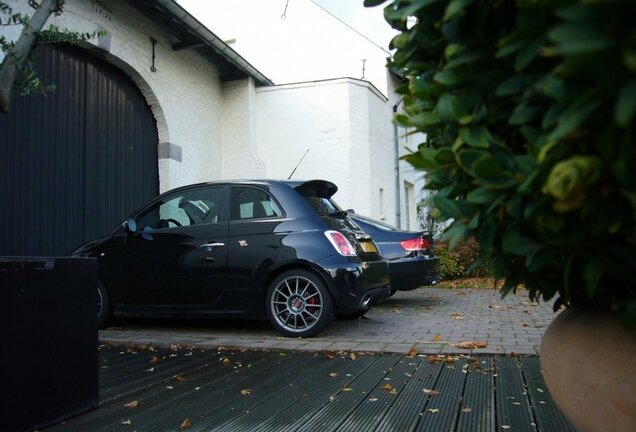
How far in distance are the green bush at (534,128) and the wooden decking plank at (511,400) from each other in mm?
1287

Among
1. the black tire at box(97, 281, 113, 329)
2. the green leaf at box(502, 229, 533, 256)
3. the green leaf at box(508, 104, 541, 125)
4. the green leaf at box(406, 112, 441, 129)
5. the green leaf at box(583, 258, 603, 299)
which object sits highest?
the green leaf at box(406, 112, 441, 129)

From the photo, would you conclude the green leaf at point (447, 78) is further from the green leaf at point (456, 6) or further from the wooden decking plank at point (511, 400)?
the wooden decking plank at point (511, 400)

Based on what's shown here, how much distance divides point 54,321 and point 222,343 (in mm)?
2450

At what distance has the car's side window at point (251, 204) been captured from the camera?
20.5 feet

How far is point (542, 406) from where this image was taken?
131 inches

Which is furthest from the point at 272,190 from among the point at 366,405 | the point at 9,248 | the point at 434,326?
the point at 9,248

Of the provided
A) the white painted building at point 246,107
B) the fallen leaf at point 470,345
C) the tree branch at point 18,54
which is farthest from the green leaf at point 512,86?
the white painted building at point 246,107

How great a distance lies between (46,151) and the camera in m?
8.18

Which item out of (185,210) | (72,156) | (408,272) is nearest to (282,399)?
(185,210)

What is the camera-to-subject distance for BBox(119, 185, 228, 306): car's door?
6191mm

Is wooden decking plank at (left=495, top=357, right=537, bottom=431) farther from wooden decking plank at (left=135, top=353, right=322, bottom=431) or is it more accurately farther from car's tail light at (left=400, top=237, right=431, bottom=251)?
car's tail light at (left=400, top=237, right=431, bottom=251)

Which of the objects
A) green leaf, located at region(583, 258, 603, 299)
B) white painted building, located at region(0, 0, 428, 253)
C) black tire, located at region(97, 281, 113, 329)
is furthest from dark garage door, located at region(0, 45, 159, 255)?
green leaf, located at region(583, 258, 603, 299)

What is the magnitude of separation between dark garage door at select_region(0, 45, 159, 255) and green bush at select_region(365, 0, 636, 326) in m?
7.05

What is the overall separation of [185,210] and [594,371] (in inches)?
208
